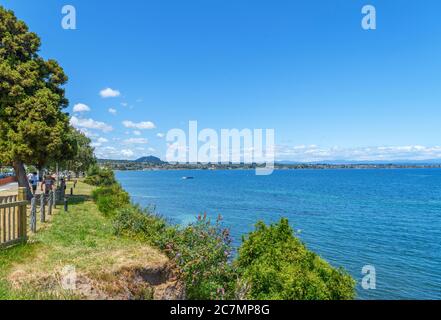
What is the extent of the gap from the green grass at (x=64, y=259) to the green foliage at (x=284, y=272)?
10.6 ft

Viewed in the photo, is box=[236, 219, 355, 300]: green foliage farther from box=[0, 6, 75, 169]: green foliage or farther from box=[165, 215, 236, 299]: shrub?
box=[0, 6, 75, 169]: green foliage

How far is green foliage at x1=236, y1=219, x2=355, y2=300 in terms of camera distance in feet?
27.4

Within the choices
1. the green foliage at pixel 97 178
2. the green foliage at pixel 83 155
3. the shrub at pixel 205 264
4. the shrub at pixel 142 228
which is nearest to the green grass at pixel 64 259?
the shrub at pixel 142 228

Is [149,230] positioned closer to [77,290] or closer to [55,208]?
[77,290]

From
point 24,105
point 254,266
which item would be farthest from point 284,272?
point 24,105

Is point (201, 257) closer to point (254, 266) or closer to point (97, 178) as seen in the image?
point (254, 266)

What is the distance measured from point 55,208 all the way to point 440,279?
78.3 ft

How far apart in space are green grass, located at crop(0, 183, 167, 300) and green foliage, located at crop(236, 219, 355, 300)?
323 cm

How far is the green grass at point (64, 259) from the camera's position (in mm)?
8023

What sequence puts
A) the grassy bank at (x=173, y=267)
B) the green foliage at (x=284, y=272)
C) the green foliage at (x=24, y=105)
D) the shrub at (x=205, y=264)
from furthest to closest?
the green foliage at (x=24, y=105), the shrub at (x=205, y=264), the grassy bank at (x=173, y=267), the green foliage at (x=284, y=272)

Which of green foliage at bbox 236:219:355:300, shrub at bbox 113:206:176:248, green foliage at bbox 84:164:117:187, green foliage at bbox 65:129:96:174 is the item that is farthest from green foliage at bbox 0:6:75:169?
green foliage at bbox 65:129:96:174

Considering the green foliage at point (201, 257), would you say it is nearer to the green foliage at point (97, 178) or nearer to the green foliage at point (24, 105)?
the green foliage at point (24, 105)

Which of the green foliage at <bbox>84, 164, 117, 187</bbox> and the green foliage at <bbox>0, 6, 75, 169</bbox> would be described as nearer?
the green foliage at <bbox>0, 6, 75, 169</bbox>
